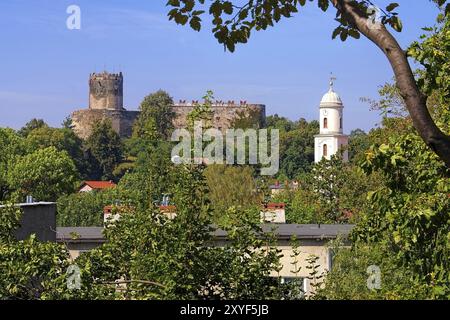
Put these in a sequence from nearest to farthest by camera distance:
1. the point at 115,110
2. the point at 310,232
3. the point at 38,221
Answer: the point at 38,221 → the point at 310,232 → the point at 115,110

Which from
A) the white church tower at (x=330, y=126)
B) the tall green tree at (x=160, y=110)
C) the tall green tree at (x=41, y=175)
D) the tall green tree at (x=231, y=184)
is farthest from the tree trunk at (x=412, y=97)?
the tall green tree at (x=160, y=110)

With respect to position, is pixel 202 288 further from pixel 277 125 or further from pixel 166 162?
pixel 277 125

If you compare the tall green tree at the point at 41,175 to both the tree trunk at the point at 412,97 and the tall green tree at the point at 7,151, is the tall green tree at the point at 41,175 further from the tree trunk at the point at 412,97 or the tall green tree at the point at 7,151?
the tree trunk at the point at 412,97

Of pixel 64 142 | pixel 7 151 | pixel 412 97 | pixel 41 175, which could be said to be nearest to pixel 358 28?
pixel 412 97

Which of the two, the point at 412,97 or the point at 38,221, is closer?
the point at 412,97

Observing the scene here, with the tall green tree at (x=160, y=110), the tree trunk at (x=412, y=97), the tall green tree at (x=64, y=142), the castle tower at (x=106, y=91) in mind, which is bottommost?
the tree trunk at (x=412, y=97)

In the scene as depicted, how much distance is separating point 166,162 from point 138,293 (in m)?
2.29

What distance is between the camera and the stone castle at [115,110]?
155125 mm

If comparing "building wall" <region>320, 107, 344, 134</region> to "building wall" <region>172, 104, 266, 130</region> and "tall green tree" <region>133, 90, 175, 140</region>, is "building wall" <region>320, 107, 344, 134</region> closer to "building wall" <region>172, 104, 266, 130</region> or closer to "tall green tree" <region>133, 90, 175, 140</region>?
"tall green tree" <region>133, 90, 175, 140</region>

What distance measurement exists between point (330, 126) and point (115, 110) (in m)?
64.2

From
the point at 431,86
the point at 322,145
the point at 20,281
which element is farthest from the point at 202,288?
the point at 322,145

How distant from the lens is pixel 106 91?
562 feet

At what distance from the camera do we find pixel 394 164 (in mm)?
11055

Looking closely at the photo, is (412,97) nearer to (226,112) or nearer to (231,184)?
(231,184)
